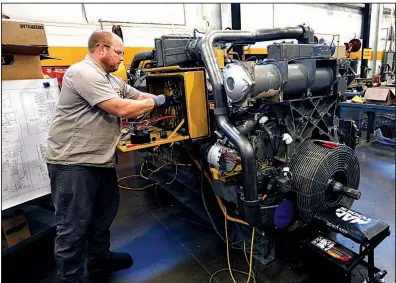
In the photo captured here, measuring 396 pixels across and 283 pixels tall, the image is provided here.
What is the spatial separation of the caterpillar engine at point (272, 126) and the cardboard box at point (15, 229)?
3.51 feet

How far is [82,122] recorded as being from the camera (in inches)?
56.5

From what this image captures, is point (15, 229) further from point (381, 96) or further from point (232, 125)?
point (381, 96)

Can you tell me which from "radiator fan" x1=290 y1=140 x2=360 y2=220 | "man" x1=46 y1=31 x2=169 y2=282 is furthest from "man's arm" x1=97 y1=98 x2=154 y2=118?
"radiator fan" x1=290 y1=140 x2=360 y2=220

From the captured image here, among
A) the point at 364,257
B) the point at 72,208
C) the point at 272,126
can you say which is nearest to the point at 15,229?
the point at 72,208

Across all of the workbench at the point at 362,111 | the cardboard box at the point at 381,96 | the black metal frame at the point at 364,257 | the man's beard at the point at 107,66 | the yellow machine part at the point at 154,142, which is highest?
the man's beard at the point at 107,66

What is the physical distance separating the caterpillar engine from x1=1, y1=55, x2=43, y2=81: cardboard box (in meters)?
0.96

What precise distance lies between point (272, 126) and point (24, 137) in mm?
1577

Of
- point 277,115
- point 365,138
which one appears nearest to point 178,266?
point 277,115

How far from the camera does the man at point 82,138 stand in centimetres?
138

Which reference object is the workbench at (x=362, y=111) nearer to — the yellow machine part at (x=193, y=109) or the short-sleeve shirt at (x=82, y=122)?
the yellow machine part at (x=193, y=109)

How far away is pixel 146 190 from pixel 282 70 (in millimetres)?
2102

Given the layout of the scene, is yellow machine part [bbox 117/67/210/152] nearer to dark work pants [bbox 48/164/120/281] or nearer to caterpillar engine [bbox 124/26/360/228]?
caterpillar engine [bbox 124/26/360/228]

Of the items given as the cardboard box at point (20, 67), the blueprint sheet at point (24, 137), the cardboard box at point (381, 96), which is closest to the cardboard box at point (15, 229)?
the blueprint sheet at point (24, 137)

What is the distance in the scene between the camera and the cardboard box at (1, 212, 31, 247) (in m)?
1.85
